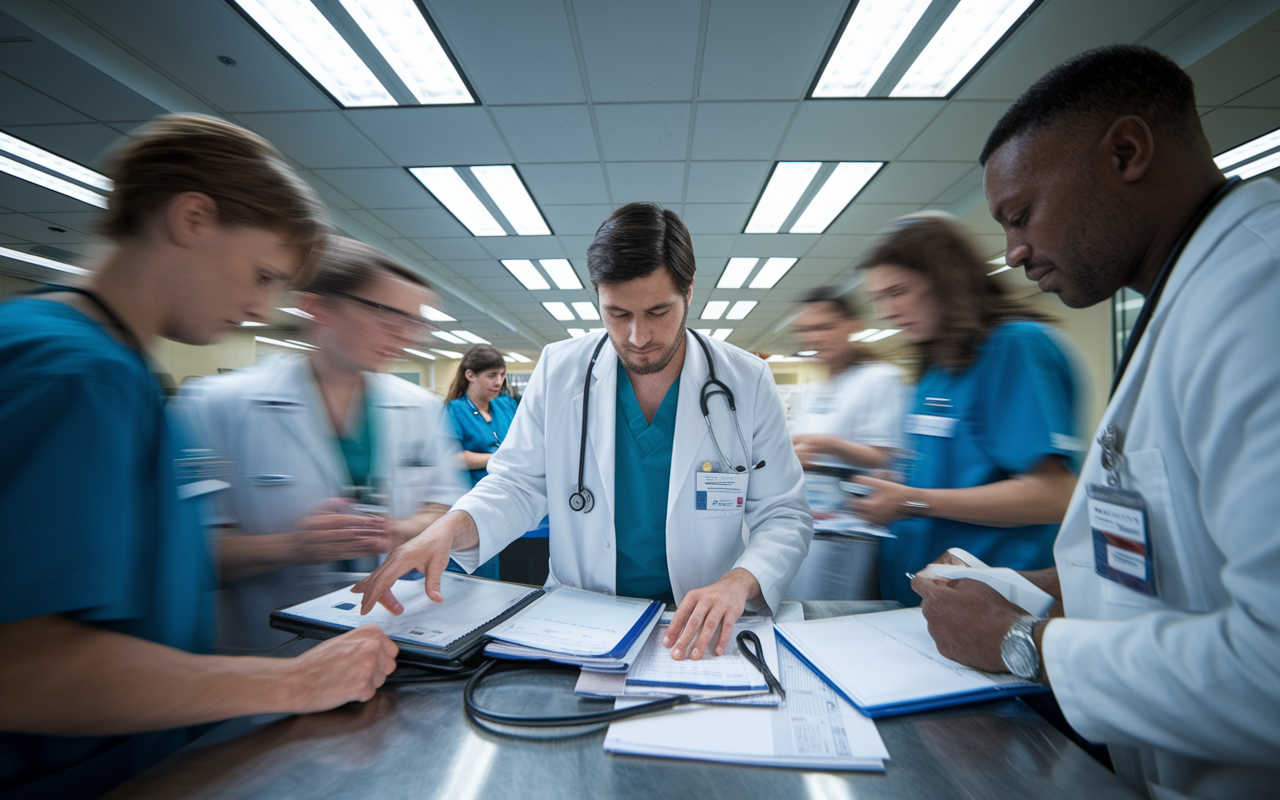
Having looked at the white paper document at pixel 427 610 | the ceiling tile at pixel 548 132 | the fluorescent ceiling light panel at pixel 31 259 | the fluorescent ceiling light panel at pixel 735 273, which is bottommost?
the white paper document at pixel 427 610

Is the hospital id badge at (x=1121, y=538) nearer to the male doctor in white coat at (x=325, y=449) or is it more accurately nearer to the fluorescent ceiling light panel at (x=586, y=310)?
the male doctor in white coat at (x=325, y=449)

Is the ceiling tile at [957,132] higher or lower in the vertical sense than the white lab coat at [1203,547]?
higher

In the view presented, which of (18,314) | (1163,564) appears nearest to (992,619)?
(1163,564)

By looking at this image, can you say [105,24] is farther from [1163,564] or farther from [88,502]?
[1163,564]

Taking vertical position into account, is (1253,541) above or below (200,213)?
below

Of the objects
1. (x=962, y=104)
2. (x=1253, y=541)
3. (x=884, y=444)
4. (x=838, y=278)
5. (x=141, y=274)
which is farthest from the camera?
(x=838, y=278)

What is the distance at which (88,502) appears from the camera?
1.79 feet

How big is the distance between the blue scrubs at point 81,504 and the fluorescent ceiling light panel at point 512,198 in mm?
3547

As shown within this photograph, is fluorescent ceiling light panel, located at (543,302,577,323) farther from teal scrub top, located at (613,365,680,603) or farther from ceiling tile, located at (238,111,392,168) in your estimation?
teal scrub top, located at (613,365,680,603)

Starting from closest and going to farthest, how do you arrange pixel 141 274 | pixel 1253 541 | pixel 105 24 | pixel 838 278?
pixel 1253 541 → pixel 141 274 → pixel 105 24 → pixel 838 278

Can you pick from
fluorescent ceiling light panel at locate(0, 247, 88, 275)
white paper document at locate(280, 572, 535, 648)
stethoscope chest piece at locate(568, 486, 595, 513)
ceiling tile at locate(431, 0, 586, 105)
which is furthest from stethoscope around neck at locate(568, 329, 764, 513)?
fluorescent ceiling light panel at locate(0, 247, 88, 275)

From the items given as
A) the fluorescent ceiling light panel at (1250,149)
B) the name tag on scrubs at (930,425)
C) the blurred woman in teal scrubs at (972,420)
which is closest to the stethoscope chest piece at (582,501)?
the blurred woman in teal scrubs at (972,420)

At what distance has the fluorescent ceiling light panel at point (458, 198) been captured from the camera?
3.79m

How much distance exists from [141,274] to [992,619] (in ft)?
4.73
